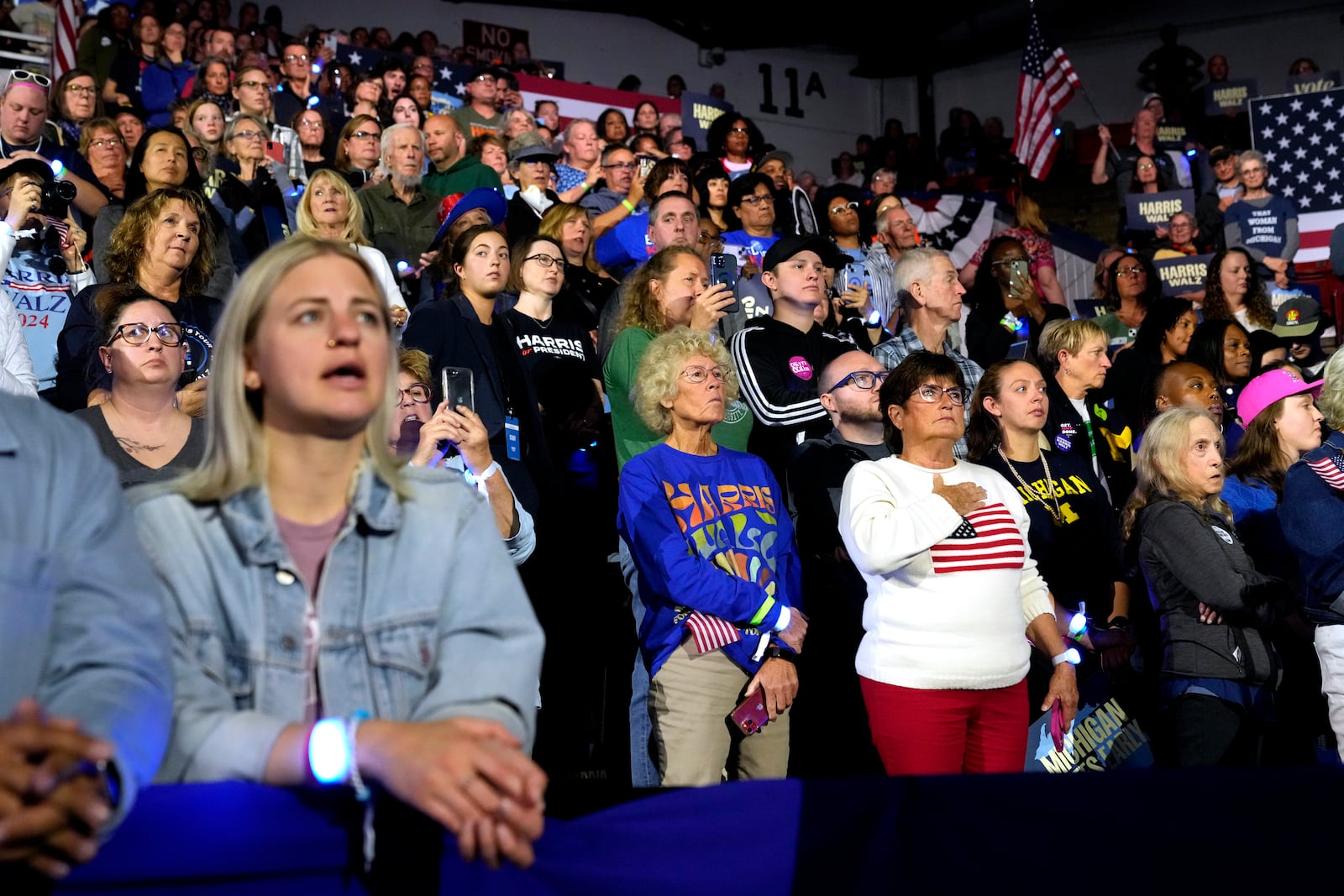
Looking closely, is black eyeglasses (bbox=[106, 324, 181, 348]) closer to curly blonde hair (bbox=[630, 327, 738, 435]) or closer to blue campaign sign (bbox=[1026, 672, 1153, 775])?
curly blonde hair (bbox=[630, 327, 738, 435])

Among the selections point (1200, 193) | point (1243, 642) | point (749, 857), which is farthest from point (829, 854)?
point (1200, 193)

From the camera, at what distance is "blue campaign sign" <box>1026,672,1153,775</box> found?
4789 mm

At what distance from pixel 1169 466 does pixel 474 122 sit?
7183 millimetres

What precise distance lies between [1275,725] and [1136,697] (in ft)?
1.76

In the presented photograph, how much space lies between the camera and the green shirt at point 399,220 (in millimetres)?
7207

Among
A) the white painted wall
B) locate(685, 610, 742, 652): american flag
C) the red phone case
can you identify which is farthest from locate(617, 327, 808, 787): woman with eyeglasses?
the white painted wall

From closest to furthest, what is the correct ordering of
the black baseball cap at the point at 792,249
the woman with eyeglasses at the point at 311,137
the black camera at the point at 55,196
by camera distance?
the black camera at the point at 55,196 → the black baseball cap at the point at 792,249 → the woman with eyeglasses at the point at 311,137

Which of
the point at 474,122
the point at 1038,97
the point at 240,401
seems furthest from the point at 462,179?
the point at 1038,97

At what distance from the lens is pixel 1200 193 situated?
14.1 m

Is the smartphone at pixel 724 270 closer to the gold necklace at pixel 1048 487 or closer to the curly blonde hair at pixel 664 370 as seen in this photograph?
the curly blonde hair at pixel 664 370

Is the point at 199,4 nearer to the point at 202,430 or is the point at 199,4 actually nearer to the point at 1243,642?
the point at 202,430

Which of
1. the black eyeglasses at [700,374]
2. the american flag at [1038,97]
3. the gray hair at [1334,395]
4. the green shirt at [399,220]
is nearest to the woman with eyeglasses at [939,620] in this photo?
the black eyeglasses at [700,374]

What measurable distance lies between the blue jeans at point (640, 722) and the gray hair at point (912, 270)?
2443 mm

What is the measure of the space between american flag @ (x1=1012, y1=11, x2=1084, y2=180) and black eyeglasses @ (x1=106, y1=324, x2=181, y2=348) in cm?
1107
